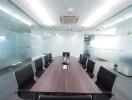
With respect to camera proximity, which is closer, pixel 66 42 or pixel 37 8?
pixel 37 8

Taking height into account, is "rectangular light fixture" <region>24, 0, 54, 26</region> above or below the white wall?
above

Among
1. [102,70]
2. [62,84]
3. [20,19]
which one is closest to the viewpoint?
[62,84]

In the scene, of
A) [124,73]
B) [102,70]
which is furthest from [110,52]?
[102,70]

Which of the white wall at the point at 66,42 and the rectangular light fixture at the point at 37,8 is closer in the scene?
the rectangular light fixture at the point at 37,8

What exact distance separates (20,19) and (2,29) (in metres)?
1.39

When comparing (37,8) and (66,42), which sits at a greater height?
(37,8)

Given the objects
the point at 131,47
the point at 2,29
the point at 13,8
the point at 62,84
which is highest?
the point at 13,8

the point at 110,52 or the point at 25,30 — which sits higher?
the point at 25,30

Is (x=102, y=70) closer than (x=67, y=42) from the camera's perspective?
Yes

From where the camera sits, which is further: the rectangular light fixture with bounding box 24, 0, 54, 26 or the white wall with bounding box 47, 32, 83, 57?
the white wall with bounding box 47, 32, 83, 57

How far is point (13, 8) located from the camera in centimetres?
414

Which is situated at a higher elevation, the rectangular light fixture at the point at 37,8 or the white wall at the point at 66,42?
the rectangular light fixture at the point at 37,8

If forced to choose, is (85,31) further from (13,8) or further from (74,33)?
(13,8)

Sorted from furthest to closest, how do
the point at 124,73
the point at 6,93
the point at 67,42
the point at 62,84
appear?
the point at 67,42, the point at 124,73, the point at 6,93, the point at 62,84
